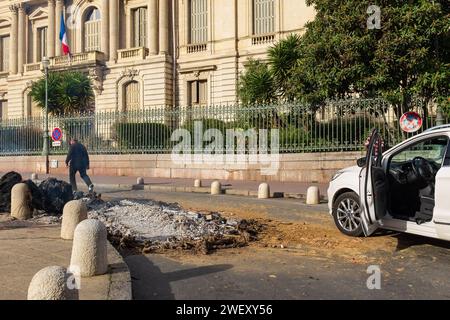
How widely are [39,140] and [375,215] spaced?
21.2m

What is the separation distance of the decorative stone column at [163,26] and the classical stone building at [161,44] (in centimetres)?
7

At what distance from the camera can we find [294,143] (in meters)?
16.8

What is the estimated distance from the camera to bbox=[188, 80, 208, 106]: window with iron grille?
33.0 meters

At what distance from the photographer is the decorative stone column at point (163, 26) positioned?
33469mm

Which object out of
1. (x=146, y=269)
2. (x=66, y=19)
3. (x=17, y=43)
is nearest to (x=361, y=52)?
(x=146, y=269)

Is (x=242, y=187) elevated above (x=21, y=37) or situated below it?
below

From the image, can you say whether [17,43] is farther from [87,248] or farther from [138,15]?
[87,248]

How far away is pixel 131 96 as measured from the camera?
3500 cm

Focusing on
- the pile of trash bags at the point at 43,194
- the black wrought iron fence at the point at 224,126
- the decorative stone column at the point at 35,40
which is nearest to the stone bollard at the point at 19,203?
Result: the pile of trash bags at the point at 43,194

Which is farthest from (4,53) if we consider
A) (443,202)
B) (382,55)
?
(443,202)

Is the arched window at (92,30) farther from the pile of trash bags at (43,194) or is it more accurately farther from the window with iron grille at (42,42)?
the pile of trash bags at (43,194)

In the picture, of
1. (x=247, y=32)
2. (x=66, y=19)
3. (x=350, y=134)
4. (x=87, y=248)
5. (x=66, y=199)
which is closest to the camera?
(x=87, y=248)

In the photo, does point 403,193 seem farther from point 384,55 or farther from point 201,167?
point 201,167

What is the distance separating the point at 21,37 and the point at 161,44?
14742mm
